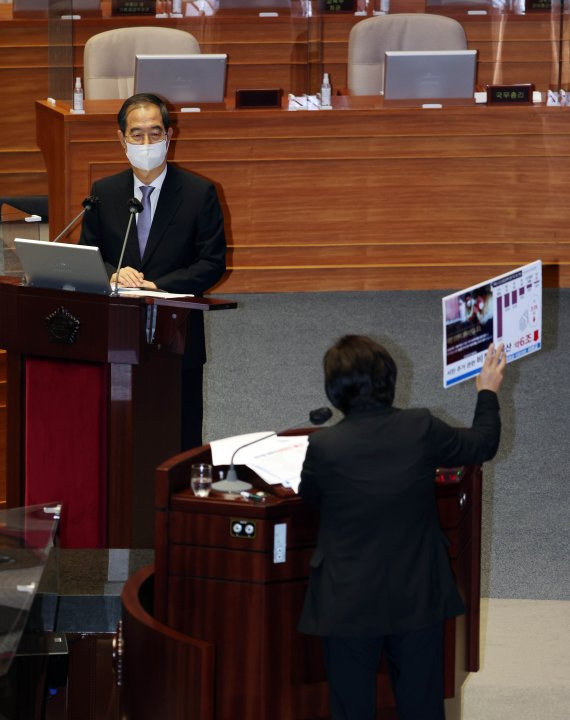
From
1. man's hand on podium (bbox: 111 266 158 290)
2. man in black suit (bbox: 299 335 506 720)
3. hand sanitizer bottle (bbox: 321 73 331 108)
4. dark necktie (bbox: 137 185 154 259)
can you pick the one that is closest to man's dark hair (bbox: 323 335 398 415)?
man in black suit (bbox: 299 335 506 720)

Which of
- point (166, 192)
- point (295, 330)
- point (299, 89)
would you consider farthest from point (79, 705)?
point (299, 89)

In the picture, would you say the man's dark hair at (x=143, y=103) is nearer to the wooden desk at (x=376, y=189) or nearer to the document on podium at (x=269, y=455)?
the document on podium at (x=269, y=455)

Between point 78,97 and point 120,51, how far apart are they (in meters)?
0.49

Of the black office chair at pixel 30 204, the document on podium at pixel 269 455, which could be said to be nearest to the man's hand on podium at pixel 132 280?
the document on podium at pixel 269 455

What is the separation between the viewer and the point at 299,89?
339 inches

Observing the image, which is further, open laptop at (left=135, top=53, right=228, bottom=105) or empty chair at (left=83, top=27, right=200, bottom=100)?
empty chair at (left=83, top=27, right=200, bottom=100)

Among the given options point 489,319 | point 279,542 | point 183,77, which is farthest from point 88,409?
point 183,77

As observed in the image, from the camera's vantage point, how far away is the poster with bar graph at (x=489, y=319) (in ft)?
10.2

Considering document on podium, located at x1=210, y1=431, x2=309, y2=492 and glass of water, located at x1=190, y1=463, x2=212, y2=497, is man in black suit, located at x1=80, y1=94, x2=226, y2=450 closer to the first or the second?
document on podium, located at x1=210, y1=431, x2=309, y2=492

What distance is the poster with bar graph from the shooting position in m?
3.10

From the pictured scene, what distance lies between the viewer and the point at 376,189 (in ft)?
25.5

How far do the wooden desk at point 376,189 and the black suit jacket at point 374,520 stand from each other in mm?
5042

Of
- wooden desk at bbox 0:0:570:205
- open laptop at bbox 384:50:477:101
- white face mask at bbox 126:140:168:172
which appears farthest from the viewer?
wooden desk at bbox 0:0:570:205

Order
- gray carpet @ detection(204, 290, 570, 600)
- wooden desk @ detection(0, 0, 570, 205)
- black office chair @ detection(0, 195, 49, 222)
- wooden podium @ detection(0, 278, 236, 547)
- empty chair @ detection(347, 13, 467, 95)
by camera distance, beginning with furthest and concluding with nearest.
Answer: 1. wooden desk @ detection(0, 0, 570, 205)
2. black office chair @ detection(0, 195, 49, 222)
3. empty chair @ detection(347, 13, 467, 95)
4. gray carpet @ detection(204, 290, 570, 600)
5. wooden podium @ detection(0, 278, 236, 547)
